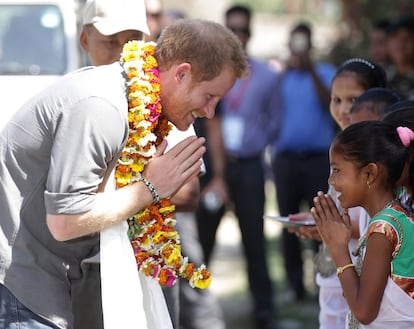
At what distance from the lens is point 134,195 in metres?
3.48

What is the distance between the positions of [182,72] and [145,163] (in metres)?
0.38

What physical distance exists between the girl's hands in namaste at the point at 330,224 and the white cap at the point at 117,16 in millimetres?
1407

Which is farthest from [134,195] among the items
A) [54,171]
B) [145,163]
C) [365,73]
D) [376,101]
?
[365,73]

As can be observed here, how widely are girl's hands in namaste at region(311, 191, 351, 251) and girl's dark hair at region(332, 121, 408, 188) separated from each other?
0.23 m

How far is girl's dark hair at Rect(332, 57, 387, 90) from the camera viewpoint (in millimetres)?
5020

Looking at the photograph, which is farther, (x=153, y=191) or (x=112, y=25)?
(x=112, y=25)

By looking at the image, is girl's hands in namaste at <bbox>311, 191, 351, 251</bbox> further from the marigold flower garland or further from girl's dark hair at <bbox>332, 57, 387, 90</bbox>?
girl's dark hair at <bbox>332, 57, 387, 90</bbox>

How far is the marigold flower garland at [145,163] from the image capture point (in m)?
3.57

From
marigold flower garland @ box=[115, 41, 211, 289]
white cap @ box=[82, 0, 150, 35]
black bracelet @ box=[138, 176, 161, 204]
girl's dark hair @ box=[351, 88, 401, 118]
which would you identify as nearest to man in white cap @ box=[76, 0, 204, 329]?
white cap @ box=[82, 0, 150, 35]

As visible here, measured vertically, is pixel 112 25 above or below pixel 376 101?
above

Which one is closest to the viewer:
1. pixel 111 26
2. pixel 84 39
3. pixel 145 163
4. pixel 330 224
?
pixel 145 163

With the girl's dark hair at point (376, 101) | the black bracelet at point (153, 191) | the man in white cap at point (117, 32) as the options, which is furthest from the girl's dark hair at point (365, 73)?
the black bracelet at point (153, 191)

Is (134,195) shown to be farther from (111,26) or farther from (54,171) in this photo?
(111,26)

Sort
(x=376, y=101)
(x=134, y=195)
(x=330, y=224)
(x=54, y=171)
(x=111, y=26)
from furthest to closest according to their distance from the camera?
(x=111, y=26), (x=376, y=101), (x=330, y=224), (x=134, y=195), (x=54, y=171)
